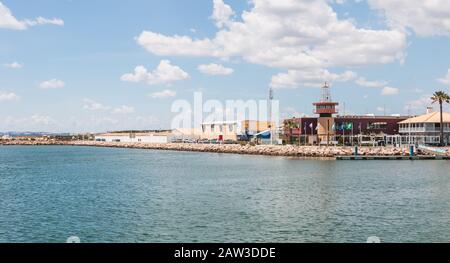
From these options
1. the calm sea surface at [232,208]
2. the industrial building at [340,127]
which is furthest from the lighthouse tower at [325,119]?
the calm sea surface at [232,208]

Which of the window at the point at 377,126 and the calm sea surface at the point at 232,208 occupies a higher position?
the window at the point at 377,126

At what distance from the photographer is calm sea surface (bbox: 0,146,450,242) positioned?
29.0 metres

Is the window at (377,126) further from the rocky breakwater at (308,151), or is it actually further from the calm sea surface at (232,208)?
the calm sea surface at (232,208)

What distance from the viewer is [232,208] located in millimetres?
38188

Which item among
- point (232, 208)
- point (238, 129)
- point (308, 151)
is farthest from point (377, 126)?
point (232, 208)

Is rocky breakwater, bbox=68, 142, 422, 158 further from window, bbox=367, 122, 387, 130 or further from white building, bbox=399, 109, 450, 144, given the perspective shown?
window, bbox=367, 122, 387, 130

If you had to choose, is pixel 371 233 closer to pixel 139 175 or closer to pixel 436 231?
pixel 436 231

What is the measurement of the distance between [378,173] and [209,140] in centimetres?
12504

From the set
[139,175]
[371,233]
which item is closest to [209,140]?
[139,175]

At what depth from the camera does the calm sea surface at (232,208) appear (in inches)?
1144
